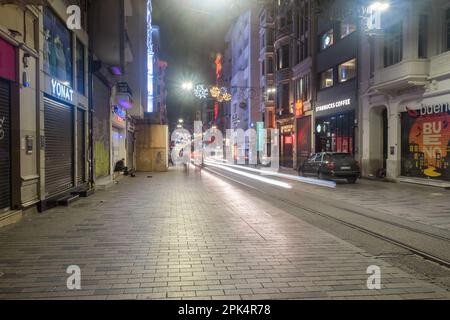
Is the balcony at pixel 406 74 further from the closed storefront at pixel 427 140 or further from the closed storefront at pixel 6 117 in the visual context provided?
the closed storefront at pixel 6 117

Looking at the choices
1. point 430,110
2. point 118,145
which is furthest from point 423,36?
point 118,145

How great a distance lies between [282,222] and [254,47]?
55732 mm

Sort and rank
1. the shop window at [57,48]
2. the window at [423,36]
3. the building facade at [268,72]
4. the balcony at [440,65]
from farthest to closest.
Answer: the building facade at [268,72] → the window at [423,36] → the balcony at [440,65] → the shop window at [57,48]

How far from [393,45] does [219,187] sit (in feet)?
40.2

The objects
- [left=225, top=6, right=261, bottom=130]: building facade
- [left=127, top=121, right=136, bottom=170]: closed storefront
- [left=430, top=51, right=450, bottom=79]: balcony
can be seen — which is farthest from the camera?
[left=225, top=6, right=261, bottom=130]: building facade

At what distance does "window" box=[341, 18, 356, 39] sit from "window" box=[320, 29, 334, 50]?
1681 millimetres

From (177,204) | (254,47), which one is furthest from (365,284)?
(254,47)

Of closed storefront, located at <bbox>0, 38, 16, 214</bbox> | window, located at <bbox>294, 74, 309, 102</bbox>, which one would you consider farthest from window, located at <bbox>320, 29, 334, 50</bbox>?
closed storefront, located at <bbox>0, 38, 16, 214</bbox>

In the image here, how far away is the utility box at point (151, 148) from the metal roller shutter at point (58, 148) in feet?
60.9

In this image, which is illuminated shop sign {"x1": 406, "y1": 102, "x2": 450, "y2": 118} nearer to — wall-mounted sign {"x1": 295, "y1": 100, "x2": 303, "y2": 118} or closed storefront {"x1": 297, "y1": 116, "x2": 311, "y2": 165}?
closed storefront {"x1": 297, "y1": 116, "x2": 311, "y2": 165}

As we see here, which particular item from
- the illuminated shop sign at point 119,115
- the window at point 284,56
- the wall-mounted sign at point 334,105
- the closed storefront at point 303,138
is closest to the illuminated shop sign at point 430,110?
the wall-mounted sign at point 334,105

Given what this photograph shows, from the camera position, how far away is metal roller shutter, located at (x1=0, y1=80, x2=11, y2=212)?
9531mm

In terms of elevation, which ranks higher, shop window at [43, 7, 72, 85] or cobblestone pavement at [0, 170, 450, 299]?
shop window at [43, 7, 72, 85]

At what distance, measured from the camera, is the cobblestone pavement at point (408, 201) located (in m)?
10.9
